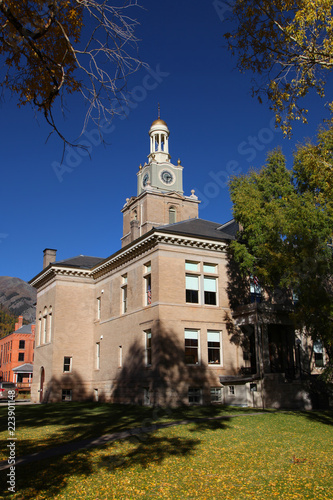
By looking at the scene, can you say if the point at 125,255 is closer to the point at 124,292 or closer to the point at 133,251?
the point at 133,251

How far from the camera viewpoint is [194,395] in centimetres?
2659

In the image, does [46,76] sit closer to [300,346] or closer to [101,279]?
[300,346]

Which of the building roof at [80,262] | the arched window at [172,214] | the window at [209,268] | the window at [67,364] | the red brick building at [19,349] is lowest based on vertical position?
the window at [67,364]

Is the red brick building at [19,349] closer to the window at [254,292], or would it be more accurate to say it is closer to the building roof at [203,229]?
the building roof at [203,229]

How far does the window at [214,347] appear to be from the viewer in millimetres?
28125

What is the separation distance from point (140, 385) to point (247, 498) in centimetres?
1936

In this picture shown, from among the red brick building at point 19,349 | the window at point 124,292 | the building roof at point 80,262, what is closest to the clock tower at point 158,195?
the building roof at point 80,262

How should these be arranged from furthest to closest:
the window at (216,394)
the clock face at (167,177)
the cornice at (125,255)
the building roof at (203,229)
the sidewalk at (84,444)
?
the clock face at (167,177), the building roof at (203,229), the cornice at (125,255), the window at (216,394), the sidewalk at (84,444)

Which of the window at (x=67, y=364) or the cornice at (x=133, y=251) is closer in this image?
the cornice at (x=133, y=251)

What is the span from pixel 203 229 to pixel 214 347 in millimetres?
8165

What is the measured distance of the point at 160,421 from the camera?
19.0 metres

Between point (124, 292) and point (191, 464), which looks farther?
point (124, 292)

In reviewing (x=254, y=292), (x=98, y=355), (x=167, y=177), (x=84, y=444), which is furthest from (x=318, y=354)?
(x=167, y=177)

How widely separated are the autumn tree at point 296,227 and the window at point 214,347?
467 cm
